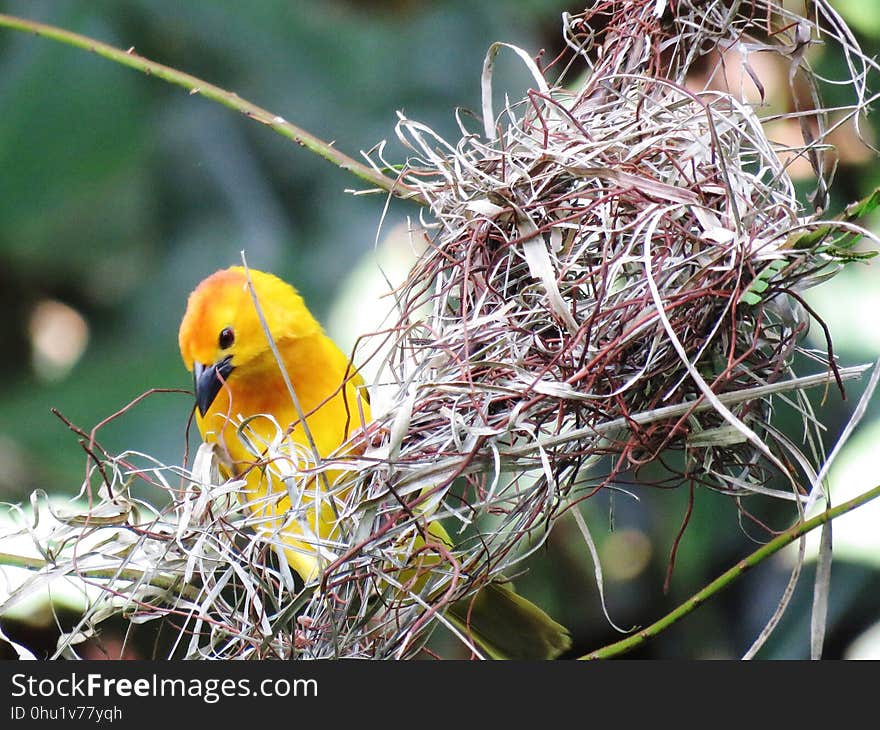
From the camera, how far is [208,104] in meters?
3.92

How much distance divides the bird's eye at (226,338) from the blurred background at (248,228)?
17.4 inches

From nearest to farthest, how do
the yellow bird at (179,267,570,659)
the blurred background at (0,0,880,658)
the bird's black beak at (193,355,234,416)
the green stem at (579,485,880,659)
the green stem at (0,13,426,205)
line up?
the green stem at (579,485,880,659) → the green stem at (0,13,426,205) → the yellow bird at (179,267,570,659) → the bird's black beak at (193,355,234,416) → the blurred background at (0,0,880,658)

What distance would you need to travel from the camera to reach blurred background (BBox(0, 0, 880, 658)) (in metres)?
2.81

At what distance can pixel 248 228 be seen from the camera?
11.7ft

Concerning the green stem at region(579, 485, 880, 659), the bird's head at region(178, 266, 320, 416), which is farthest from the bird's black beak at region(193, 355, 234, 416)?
the green stem at region(579, 485, 880, 659)

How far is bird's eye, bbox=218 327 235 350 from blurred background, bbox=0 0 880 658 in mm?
442

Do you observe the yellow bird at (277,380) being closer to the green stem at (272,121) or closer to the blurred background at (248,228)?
the blurred background at (248,228)

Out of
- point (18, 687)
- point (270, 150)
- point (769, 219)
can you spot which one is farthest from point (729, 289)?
point (270, 150)

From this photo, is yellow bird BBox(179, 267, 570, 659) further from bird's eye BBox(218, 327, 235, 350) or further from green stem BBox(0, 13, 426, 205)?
green stem BBox(0, 13, 426, 205)

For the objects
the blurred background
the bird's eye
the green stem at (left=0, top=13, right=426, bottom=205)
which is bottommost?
the green stem at (left=0, top=13, right=426, bottom=205)

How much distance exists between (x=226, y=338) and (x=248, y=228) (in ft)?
4.83

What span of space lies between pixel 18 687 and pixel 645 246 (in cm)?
105

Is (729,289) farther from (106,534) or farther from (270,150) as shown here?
(270,150)

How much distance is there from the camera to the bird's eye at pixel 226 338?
2.15m
